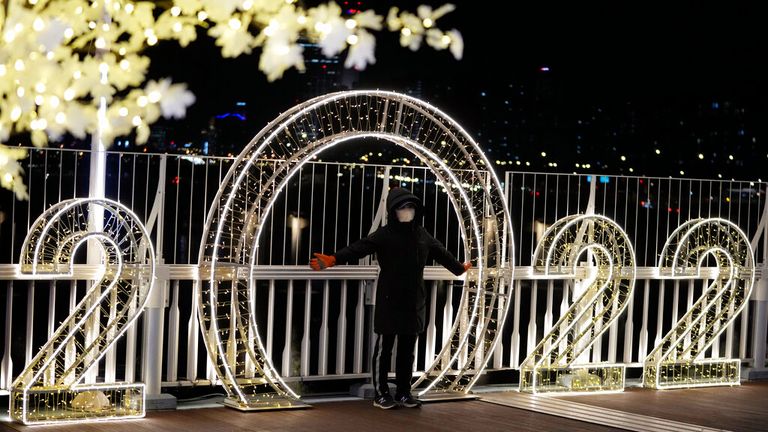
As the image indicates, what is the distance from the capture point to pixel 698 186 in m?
11.3

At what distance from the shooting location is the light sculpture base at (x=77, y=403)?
758cm

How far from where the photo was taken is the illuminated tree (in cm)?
445

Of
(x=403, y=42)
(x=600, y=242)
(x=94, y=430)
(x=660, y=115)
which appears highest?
(x=660, y=115)

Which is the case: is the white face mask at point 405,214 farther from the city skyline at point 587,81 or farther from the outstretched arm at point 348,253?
the city skyline at point 587,81

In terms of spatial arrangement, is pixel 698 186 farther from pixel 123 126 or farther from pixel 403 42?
pixel 123 126

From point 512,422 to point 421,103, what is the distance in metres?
2.41

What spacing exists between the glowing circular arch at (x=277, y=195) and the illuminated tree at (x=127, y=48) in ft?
10.5

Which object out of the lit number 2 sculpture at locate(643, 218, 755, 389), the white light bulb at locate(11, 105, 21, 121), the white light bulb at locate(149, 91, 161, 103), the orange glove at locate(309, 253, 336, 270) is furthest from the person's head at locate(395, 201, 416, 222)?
the white light bulb at locate(11, 105, 21, 121)

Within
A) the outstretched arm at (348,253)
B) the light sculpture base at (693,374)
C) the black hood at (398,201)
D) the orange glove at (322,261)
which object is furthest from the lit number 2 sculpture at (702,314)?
the orange glove at (322,261)

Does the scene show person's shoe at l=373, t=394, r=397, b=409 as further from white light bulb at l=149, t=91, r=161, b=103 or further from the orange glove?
white light bulb at l=149, t=91, r=161, b=103

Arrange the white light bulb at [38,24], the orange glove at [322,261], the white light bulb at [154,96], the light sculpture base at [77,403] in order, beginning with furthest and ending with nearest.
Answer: the orange glove at [322,261] < the light sculpture base at [77,403] < the white light bulb at [154,96] < the white light bulb at [38,24]

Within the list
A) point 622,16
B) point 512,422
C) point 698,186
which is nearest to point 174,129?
point 622,16

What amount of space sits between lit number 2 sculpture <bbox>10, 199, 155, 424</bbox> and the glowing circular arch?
0.49m

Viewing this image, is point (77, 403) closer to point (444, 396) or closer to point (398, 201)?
point (398, 201)
